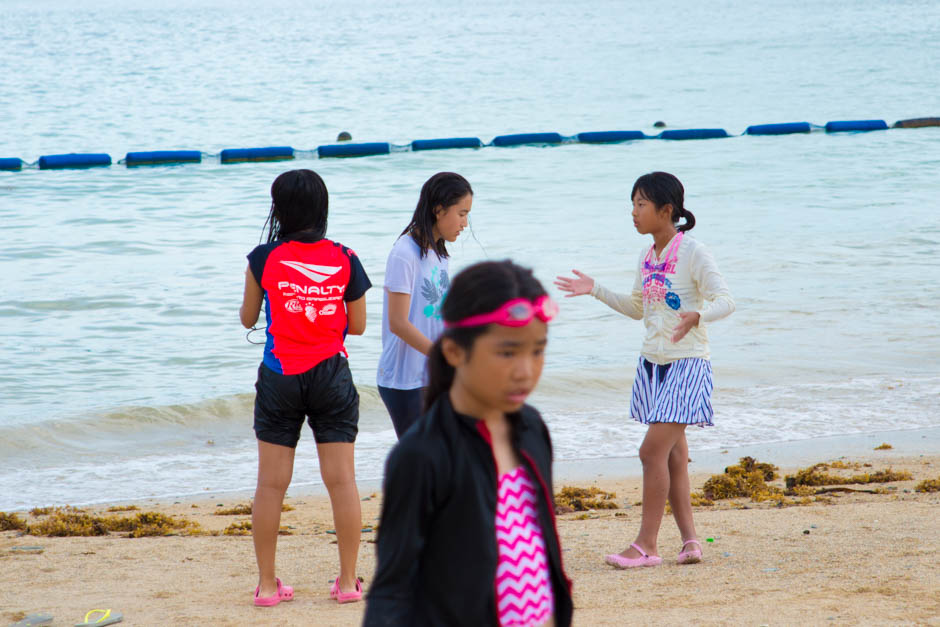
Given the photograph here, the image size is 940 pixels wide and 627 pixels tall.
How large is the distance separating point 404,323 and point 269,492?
34.2 inches

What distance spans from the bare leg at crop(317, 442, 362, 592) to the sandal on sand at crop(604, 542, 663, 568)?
1163mm

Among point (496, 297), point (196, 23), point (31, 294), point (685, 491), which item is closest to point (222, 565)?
point (685, 491)

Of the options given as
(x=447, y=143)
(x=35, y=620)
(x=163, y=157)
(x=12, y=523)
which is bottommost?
(x=12, y=523)

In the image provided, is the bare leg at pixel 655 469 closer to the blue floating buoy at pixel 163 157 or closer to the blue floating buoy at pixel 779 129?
the blue floating buoy at pixel 163 157

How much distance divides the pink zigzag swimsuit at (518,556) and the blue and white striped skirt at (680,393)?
7.94 feet

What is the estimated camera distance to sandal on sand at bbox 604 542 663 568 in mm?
4707

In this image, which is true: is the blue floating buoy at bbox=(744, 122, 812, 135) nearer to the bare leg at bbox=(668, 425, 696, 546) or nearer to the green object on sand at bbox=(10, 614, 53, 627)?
the bare leg at bbox=(668, 425, 696, 546)

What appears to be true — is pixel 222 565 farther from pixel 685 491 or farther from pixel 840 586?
pixel 840 586

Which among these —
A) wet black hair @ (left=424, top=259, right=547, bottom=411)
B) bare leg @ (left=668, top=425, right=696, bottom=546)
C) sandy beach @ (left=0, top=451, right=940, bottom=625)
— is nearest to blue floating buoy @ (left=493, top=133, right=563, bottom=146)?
sandy beach @ (left=0, top=451, right=940, bottom=625)

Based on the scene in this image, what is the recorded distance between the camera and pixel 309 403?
4.23 m

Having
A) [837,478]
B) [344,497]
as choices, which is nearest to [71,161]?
[837,478]

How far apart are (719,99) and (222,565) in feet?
114

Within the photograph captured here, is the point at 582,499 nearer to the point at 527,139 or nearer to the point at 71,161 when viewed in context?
the point at 71,161


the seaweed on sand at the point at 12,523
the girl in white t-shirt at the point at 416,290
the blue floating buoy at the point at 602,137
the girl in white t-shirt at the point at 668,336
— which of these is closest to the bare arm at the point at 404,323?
the girl in white t-shirt at the point at 416,290
